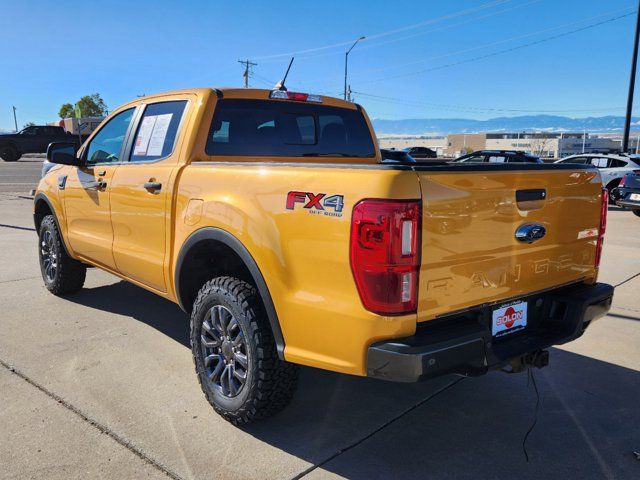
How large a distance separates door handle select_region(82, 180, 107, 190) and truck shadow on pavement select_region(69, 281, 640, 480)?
2.13 metres

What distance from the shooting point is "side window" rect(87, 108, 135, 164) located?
4.38 m

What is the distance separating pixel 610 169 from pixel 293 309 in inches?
613

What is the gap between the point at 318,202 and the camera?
2.48 meters

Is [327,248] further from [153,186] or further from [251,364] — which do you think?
[153,186]

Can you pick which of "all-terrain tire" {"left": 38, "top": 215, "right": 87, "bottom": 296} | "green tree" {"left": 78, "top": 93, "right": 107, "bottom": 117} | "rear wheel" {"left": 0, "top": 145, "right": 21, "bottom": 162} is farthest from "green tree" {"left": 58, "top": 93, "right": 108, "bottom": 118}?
"all-terrain tire" {"left": 38, "top": 215, "right": 87, "bottom": 296}

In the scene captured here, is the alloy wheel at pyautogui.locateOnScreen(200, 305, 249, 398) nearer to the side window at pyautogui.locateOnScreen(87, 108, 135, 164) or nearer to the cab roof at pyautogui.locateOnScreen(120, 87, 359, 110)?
the cab roof at pyautogui.locateOnScreen(120, 87, 359, 110)

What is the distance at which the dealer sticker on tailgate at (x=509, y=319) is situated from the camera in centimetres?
276

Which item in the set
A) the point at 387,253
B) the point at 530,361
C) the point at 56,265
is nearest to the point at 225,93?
the point at 387,253

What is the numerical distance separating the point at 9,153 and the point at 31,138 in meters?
1.68

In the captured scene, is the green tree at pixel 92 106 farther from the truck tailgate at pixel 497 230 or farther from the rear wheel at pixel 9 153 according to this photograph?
the truck tailgate at pixel 497 230

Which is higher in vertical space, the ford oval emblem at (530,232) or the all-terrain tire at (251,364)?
the ford oval emblem at (530,232)

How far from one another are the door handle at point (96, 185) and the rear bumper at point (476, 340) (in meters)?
2.84

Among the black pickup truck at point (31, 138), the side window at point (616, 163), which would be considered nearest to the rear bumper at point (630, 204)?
the side window at point (616, 163)

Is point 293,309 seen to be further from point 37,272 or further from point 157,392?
point 37,272
